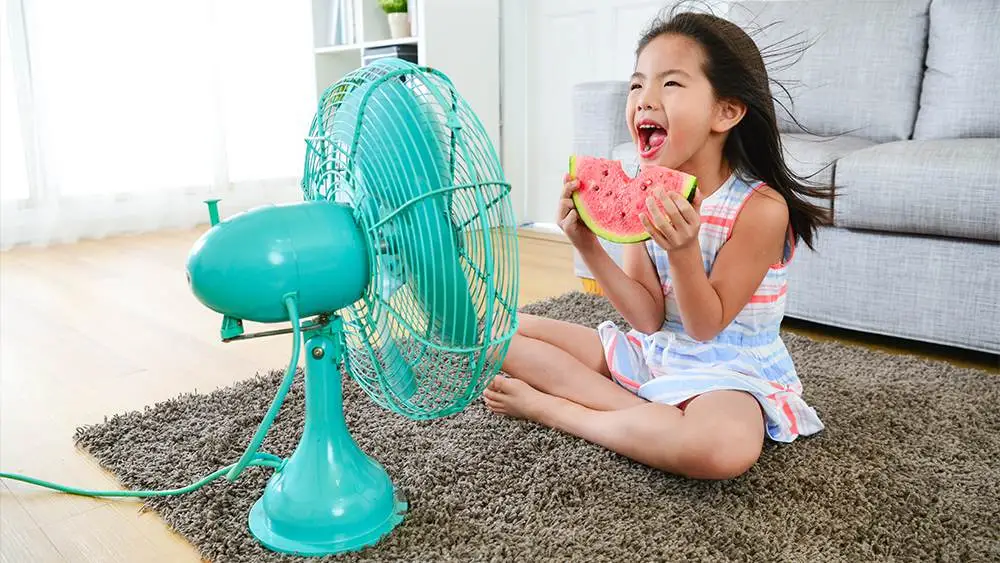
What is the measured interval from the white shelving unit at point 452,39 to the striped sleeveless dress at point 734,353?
Answer: 91.0 inches

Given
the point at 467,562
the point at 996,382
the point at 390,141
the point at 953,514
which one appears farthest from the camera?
the point at 996,382

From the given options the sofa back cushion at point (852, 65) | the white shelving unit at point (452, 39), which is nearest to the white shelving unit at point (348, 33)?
the white shelving unit at point (452, 39)

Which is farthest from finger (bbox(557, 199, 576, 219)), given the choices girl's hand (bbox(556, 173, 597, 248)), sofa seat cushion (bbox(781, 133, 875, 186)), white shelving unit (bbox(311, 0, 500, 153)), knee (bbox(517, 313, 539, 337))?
white shelving unit (bbox(311, 0, 500, 153))

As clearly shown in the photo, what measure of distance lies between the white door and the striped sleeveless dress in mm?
2240

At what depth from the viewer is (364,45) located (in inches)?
158

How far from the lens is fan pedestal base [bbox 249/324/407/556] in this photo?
1165 mm

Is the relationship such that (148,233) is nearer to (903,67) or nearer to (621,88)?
(621,88)

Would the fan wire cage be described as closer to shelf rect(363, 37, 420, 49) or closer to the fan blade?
the fan blade

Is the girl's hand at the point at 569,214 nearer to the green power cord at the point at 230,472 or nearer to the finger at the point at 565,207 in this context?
the finger at the point at 565,207

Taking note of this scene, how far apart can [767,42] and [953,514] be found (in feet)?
6.53

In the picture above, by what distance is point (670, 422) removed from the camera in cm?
137

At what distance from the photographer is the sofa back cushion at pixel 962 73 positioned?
96.2 inches

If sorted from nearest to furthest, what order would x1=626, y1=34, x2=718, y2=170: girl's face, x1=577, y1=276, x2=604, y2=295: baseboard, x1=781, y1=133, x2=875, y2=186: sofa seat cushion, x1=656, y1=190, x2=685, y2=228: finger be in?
x1=656, y1=190, x2=685, y2=228: finger → x1=626, y1=34, x2=718, y2=170: girl's face → x1=781, y1=133, x2=875, y2=186: sofa seat cushion → x1=577, y1=276, x2=604, y2=295: baseboard

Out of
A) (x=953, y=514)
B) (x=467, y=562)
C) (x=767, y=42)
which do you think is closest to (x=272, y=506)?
(x=467, y=562)
